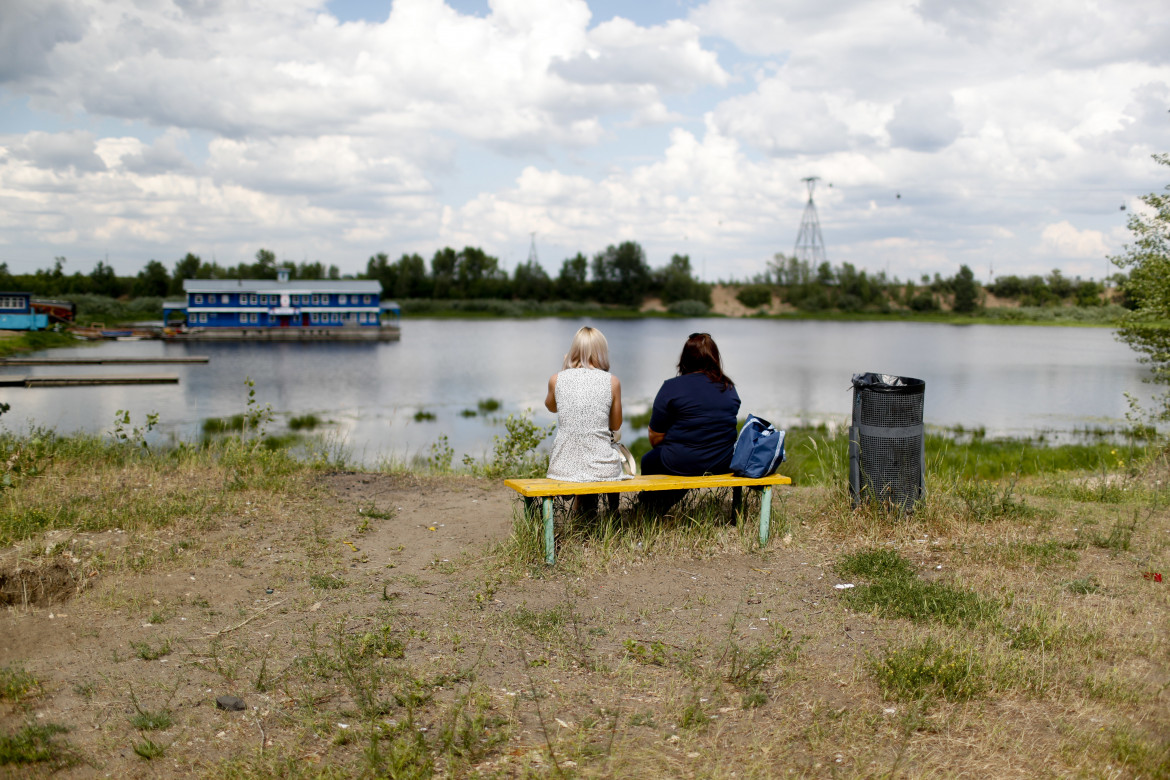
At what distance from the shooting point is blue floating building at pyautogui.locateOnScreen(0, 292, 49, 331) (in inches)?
1809

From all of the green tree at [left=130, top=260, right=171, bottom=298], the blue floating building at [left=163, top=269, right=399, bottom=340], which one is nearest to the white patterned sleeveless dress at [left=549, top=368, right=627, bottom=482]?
the blue floating building at [left=163, top=269, right=399, bottom=340]

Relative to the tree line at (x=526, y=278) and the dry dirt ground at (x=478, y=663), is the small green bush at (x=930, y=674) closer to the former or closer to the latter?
the dry dirt ground at (x=478, y=663)

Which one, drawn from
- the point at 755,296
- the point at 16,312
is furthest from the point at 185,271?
the point at 755,296

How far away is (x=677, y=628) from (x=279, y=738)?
226cm

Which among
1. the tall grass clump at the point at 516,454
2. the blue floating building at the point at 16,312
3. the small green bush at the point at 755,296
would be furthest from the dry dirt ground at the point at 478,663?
the small green bush at the point at 755,296

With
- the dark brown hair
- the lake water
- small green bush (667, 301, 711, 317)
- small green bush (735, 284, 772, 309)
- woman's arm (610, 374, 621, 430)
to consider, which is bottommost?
the lake water

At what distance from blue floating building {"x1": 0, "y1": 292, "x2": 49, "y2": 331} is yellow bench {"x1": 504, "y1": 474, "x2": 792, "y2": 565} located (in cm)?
5144

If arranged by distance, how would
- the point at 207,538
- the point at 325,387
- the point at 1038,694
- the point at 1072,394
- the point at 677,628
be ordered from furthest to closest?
the point at 325,387 < the point at 1072,394 < the point at 207,538 < the point at 677,628 < the point at 1038,694

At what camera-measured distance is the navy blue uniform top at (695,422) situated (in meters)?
6.32

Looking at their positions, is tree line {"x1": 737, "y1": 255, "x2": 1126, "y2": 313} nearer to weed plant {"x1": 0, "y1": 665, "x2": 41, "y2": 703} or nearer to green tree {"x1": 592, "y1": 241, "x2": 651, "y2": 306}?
green tree {"x1": 592, "y1": 241, "x2": 651, "y2": 306}

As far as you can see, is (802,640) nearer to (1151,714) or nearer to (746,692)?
(746,692)

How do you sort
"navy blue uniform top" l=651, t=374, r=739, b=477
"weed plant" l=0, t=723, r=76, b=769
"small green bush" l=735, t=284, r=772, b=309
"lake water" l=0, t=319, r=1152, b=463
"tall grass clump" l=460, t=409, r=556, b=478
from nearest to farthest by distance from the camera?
1. "weed plant" l=0, t=723, r=76, b=769
2. "navy blue uniform top" l=651, t=374, r=739, b=477
3. "tall grass clump" l=460, t=409, r=556, b=478
4. "lake water" l=0, t=319, r=1152, b=463
5. "small green bush" l=735, t=284, r=772, b=309

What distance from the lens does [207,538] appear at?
627cm

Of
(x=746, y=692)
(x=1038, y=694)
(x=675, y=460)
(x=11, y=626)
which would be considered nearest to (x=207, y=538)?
(x=11, y=626)
